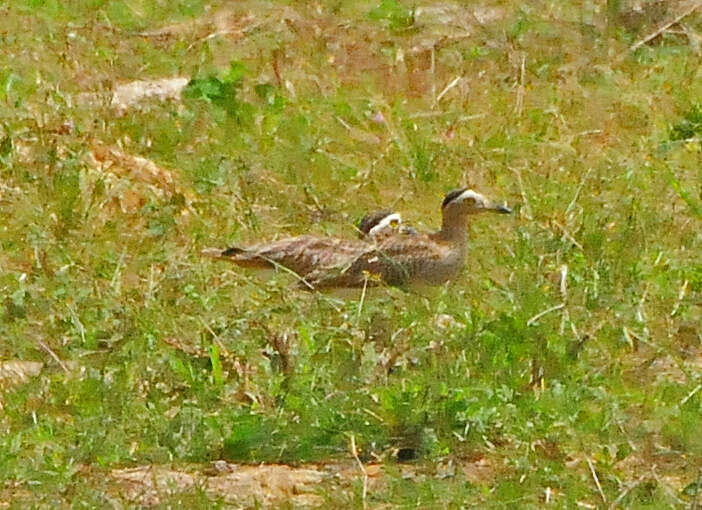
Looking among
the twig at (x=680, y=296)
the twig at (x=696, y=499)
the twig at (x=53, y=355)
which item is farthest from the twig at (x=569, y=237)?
the twig at (x=696, y=499)

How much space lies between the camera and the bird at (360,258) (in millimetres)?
8055

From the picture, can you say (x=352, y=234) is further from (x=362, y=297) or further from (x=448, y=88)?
(x=448, y=88)

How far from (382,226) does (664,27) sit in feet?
12.8

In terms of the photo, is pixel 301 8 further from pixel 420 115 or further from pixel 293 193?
pixel 293 193

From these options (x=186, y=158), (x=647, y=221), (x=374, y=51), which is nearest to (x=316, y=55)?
(x=374, y=51)

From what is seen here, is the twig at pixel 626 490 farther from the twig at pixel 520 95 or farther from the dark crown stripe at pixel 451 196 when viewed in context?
the twig at pixel 520 95

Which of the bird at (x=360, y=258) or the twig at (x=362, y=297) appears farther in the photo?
the bird at (x=360, y=258)

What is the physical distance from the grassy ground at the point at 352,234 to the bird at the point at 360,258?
0.09m

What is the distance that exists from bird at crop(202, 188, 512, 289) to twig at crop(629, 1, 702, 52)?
3.65 m

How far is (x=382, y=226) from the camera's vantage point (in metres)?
8.73

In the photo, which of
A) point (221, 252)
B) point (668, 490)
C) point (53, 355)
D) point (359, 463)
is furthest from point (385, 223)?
point (668, 490)

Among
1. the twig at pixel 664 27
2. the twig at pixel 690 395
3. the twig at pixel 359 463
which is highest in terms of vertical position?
the twig at pixel 359 463

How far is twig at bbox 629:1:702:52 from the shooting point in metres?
11.8

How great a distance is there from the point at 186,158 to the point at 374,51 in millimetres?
2506
